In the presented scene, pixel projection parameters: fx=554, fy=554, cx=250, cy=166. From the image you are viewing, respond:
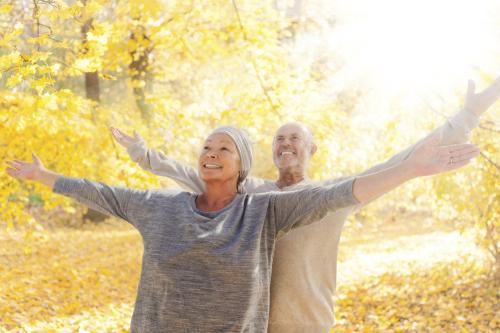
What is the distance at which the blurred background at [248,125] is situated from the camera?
5133 mm

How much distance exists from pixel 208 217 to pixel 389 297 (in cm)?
555

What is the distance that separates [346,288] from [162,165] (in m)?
5.57

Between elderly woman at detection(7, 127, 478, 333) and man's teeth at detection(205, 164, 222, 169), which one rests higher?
man's teeth at detection(205, 164, 222, 169)

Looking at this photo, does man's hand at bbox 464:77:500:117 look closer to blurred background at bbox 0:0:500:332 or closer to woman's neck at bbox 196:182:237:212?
woman's neck at bbox 196:182:237:212

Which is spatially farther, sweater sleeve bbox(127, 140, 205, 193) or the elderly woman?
sweater sleeve bbox(127, 140, 205, 193)

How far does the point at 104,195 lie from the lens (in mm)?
2277

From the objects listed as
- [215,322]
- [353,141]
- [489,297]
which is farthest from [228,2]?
[215,322]

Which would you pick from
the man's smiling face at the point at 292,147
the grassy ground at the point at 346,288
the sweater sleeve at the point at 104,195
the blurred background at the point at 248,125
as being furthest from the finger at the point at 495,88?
the grassy ground at the point at 346,288

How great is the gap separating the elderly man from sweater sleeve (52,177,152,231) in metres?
0.59

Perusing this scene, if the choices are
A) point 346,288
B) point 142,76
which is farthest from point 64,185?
point 142,76

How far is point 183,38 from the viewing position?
8.32 m

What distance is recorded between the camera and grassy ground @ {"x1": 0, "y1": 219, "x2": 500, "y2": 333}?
6.05m

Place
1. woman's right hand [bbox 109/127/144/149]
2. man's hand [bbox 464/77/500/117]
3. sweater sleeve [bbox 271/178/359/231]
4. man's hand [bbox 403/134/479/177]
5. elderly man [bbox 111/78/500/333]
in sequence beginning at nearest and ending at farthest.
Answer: man's hand [bbox 403/134/479/177] < sweater sleeve [bbox 271/178/359/231] < elderly man [bbox 111/78/500/333] < man's hand [bbox 464/77/500/117] < woman's right hand [bbox 109/127/144/149]

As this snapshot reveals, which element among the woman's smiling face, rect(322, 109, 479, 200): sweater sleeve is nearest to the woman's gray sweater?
the woman's smiling face
